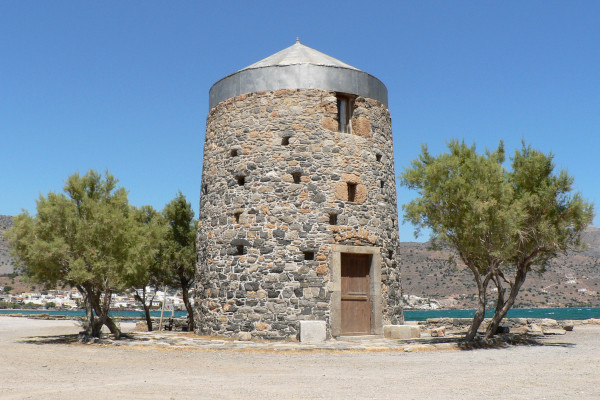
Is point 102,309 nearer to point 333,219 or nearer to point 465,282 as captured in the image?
point 333,219

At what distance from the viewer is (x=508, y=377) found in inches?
317

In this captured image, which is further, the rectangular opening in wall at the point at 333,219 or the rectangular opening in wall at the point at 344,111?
the rectangular opening in wall at the point at 344,111

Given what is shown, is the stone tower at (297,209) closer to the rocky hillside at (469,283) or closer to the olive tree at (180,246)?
the olive tree at (180,246)

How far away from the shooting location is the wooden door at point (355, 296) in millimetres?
14875

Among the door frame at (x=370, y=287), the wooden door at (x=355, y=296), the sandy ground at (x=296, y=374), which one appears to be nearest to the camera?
the sandy ground at (x=296, y=374)

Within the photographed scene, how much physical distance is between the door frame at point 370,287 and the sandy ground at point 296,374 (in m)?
2.67

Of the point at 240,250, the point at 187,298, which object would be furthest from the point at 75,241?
the point at 187,298

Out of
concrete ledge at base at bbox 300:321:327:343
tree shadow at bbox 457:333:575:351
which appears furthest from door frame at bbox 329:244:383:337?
tree shadow at bbox 457:333:575:351

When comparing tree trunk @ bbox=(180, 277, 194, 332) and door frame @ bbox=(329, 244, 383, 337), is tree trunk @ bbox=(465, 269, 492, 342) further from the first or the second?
tree trunk @ bbox=(180, 277, 194, 332)

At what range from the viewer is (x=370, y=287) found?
15.2 metres

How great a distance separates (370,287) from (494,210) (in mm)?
4082

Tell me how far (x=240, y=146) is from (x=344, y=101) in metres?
3.25

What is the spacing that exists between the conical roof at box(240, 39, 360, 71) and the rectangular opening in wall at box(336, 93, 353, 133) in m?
0.91

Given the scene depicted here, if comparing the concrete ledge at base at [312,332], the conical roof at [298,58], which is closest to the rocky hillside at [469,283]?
the conical roof at [298,58]
